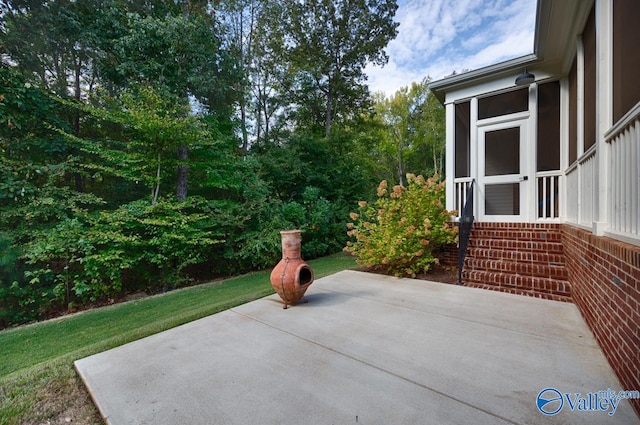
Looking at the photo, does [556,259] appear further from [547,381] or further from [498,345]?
[547,381]

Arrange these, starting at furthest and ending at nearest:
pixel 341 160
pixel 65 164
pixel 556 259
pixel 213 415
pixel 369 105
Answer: pixel 369 105, pixel 341 160, pixel 65 164, pixel 556 259, pixel 213 415

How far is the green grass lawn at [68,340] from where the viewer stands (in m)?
1.82

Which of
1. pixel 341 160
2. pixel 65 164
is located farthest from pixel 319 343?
pixel 341 160

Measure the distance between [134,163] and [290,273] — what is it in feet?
17.3

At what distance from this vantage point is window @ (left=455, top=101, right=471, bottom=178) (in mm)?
5508

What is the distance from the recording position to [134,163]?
20.6 feet

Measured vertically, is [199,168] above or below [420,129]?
below

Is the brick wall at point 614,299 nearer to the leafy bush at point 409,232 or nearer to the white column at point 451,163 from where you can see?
the leafy bush at point 409,232

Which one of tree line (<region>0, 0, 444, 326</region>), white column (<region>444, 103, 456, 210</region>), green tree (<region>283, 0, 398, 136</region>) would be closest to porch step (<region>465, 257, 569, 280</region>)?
white column (<region>444, 103, 456, 210</region>)

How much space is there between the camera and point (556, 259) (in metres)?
3.99

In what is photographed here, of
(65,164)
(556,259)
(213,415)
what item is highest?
(65,164)

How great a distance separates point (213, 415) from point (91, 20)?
9.51m

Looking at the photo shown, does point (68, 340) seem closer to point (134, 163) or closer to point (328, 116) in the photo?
point (134, 163)

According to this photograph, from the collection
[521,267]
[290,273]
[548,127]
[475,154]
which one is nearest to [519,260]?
[521,267]
